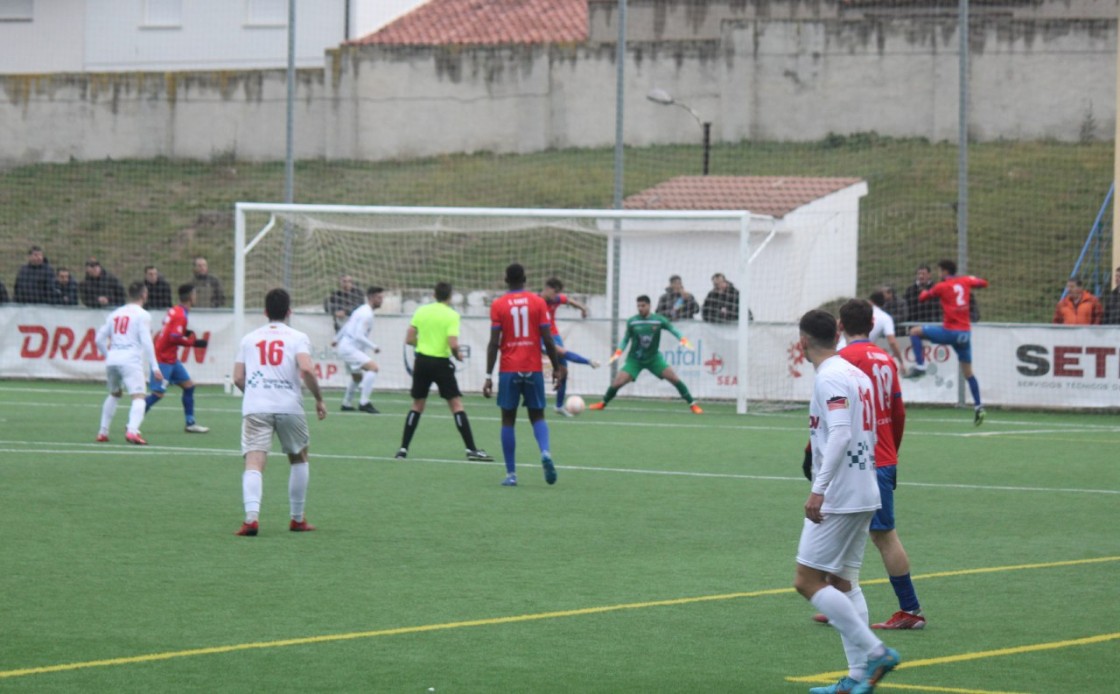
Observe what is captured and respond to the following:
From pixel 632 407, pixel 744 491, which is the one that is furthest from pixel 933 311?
pixel 744 491

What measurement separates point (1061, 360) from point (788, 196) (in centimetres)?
677

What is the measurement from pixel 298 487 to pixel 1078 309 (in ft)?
56.7

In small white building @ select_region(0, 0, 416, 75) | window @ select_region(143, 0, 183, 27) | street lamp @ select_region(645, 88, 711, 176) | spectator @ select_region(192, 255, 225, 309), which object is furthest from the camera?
window @ select_region(143, 0, 183, 27)

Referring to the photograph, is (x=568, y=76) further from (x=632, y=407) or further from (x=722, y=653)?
(x=722, y=653)

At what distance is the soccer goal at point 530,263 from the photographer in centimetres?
2728

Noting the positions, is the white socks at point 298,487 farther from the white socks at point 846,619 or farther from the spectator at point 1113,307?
the spectator at point 1113,307

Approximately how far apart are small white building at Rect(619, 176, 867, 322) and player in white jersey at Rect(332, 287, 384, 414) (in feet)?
17.6

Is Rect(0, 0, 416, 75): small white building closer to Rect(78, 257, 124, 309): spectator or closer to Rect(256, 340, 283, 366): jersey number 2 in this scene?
Rect(78, 257, 124, 309): spectator

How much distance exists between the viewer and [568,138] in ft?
139

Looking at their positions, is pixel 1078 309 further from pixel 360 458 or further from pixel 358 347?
pixel 360 458

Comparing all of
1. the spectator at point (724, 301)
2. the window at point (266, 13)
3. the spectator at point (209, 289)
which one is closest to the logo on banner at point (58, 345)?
the spectator at point (209, 289)

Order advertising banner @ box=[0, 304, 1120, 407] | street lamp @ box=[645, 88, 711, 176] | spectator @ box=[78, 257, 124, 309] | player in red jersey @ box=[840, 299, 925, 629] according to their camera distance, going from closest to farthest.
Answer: player in red jersey @ box=[840, 299, 925, 629]
advertising banner @ box=[0, 304, 1120, 407]
spectator @ box=[78, 257, 124, 309]
street lamp @ box=[645, 88, 711, 176]

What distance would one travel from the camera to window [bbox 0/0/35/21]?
164ft

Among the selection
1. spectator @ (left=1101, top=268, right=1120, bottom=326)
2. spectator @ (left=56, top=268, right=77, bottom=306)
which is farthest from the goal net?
spectator @ (left=1101, top=268, right=1120, bottom=326)
